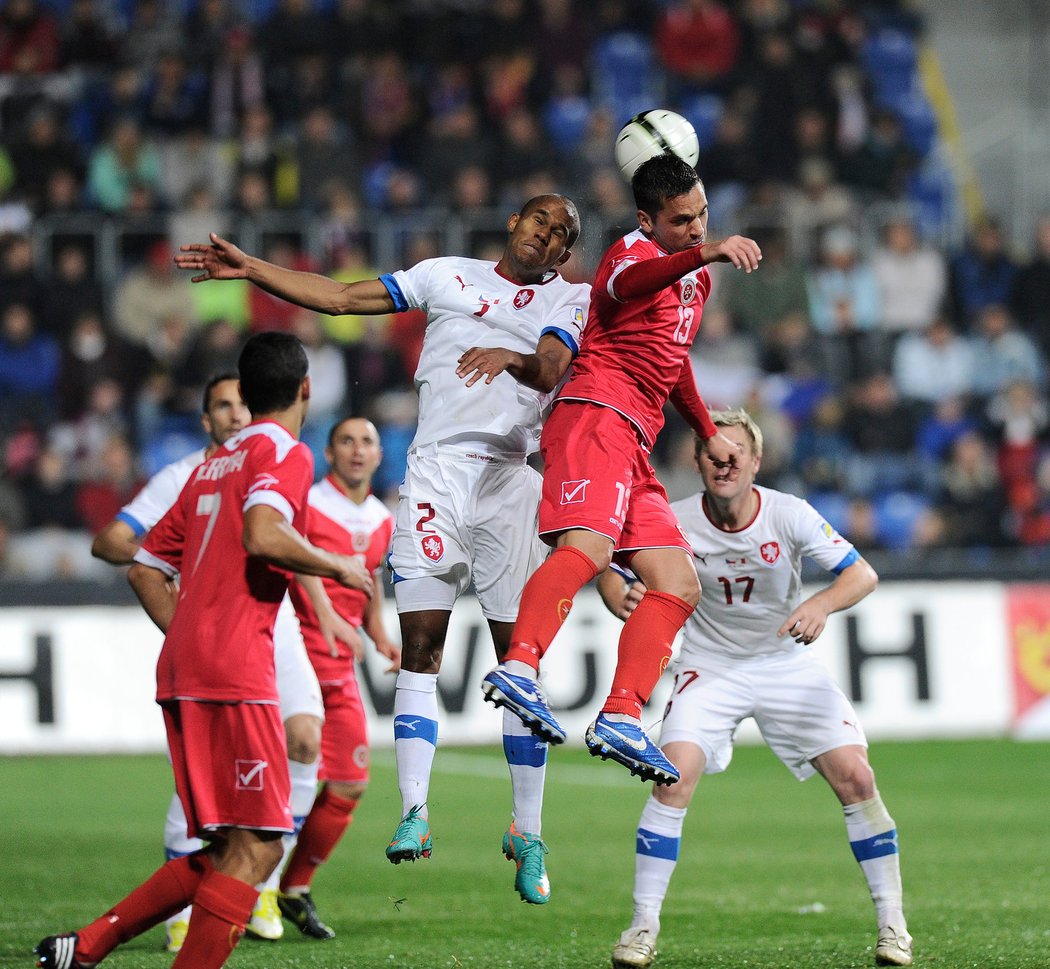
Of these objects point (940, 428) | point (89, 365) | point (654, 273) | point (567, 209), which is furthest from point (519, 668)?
point (940, 428)

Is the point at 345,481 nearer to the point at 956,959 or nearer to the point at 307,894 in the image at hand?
the point at 307,894

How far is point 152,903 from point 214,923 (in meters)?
0.39

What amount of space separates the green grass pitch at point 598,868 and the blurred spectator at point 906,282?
4.85m

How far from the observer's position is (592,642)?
575 inches

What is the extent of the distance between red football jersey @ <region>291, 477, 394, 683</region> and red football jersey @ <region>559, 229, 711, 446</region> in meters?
2.34

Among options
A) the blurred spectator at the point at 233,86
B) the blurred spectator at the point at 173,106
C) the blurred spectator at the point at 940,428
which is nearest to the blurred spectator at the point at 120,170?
the blurred spectator at the point at 173,106

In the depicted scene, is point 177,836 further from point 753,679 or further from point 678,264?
point 678,264

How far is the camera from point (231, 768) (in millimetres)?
5773

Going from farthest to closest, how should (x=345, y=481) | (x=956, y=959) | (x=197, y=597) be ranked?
1. (x=345, y=481)
2. (x=956, y=959)
3. (x=197, y=597)

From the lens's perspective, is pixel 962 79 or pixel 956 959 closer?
pixel 956 959

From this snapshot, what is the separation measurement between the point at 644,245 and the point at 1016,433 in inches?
444

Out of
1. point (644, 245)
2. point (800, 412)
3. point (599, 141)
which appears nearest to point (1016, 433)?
point (800, 412)

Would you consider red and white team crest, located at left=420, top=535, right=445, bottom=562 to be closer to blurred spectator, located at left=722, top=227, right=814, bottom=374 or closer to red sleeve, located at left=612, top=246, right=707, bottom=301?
red sleeve, located at left=612, top=246, right=707, bottom=301

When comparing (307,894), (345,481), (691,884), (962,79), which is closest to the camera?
(307,894)
